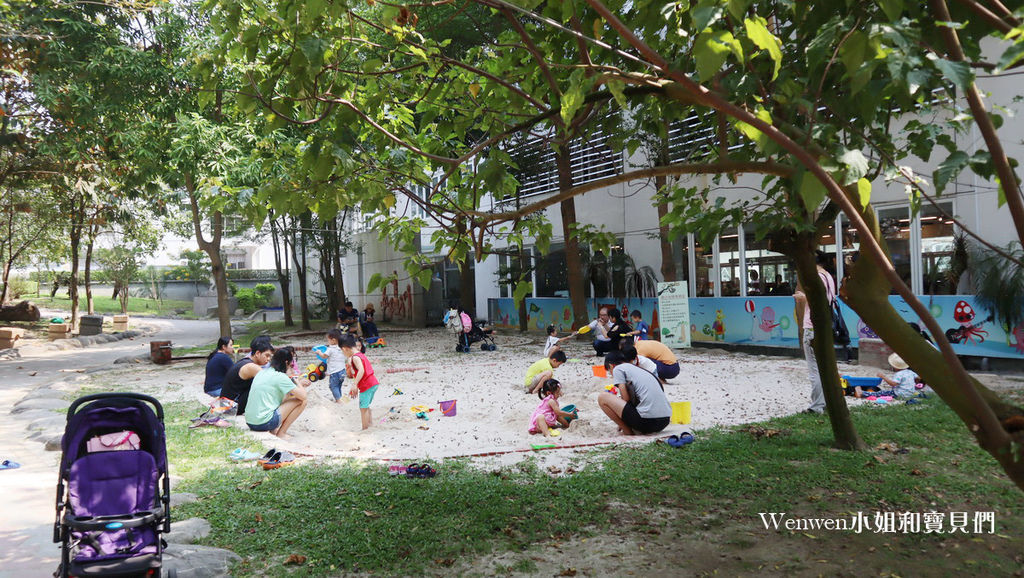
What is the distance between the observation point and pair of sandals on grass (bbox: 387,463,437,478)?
582 centimetres

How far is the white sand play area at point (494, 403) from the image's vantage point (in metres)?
7.45

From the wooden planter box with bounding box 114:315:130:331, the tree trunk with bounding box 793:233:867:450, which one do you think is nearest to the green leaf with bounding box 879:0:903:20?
the tree trunk with bounding box 793:233:867:450

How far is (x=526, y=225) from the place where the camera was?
208 inches

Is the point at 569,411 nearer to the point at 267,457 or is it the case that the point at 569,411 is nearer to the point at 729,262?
the point at 267,457

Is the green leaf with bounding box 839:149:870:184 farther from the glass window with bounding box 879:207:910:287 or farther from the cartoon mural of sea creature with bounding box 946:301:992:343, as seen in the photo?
the glass window with bounding box 879:207:910:287

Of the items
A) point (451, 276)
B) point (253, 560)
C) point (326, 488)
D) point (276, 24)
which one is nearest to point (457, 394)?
point (326, 488)

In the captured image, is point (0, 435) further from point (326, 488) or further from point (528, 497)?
point (528, 497)

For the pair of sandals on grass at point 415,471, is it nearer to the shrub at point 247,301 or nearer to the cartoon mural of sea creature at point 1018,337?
the cartoon mural of sea creature at point 1018,337

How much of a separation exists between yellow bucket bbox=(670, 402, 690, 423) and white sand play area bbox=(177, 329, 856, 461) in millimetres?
141

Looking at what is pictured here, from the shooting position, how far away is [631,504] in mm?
4941

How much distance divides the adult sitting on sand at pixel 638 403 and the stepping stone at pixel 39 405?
8323 millimetres

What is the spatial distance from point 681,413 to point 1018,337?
6.38 metres

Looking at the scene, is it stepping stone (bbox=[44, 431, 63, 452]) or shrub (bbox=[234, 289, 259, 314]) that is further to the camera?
shrub (bbox=[234, 289, 259, 314])

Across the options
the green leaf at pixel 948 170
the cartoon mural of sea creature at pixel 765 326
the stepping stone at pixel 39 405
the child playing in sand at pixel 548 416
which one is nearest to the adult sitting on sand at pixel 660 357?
the child playing in sand at pixel 548 416
